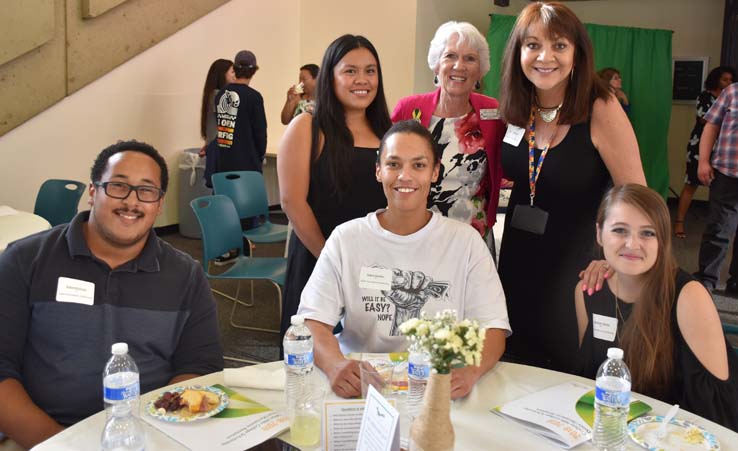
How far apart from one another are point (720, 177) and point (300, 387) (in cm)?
501

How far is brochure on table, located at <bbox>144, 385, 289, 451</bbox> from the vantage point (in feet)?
4.48

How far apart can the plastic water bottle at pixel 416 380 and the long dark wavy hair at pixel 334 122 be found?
4.28ft

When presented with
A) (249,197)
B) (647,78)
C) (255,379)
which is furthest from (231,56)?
(255,379)

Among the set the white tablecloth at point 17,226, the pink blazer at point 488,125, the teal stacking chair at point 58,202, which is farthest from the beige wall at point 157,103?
Result: the pink blazer at point 488,125

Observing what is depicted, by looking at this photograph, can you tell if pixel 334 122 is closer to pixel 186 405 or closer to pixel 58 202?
pixel 186 405

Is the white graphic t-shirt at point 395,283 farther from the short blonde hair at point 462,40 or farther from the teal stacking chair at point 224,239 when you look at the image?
the teal stacking chair at point 224,239

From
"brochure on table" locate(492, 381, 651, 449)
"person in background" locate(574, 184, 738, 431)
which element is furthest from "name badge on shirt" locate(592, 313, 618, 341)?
"brochure on table" locate(492, 381, 651, 449)

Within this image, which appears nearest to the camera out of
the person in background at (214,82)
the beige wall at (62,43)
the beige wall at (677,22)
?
the beige wall at (62,43)

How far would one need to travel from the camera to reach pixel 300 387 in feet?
5.00

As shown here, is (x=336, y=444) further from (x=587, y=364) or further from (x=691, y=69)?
(x=691, y=69)

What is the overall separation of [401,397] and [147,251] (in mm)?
900

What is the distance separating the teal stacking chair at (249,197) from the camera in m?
4.58

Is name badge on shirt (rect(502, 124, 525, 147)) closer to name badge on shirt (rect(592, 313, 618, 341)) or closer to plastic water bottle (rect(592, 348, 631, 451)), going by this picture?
name badge on shirt (rect(592, 313, 618, 341))

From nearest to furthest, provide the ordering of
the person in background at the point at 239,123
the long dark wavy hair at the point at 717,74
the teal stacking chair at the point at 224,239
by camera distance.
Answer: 1. the teal stacking chair at the point at 224,239
2. the person in background at the point at 239,123
3. the long dark wavy hair at the point at 717,74
